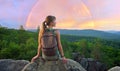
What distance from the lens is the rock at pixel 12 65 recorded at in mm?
17578

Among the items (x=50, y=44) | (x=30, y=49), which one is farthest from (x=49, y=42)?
(x=30, y=49)

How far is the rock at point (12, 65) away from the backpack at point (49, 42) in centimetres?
563

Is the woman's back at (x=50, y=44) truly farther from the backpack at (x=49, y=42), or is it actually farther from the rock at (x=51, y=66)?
the rock at (x=51, y=66)

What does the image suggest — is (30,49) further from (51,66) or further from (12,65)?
(51,66)

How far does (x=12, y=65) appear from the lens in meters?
17.9

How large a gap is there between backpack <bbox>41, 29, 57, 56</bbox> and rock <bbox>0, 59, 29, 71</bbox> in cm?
563

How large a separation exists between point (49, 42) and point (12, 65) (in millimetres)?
6409

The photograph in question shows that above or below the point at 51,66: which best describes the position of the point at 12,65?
below

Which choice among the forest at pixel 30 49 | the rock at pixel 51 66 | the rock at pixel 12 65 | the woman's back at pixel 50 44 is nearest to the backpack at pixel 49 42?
the woman's back at pixel 50 44

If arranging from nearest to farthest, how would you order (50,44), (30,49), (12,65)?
(50,44)
(12,65)
(30,49)

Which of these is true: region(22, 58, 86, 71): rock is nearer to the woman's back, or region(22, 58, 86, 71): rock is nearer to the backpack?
the woman's back

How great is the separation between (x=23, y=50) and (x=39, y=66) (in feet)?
136

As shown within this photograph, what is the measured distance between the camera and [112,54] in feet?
288

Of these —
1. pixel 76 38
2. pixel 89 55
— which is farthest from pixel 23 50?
pixel 76 38
